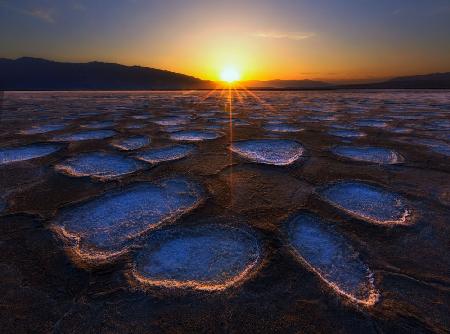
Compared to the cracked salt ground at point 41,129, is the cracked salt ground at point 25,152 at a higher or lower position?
higher

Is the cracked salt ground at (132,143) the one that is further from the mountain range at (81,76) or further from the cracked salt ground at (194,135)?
the mountain range at (81,76)

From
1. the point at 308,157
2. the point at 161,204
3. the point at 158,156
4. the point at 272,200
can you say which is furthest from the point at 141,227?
the point at 308,157

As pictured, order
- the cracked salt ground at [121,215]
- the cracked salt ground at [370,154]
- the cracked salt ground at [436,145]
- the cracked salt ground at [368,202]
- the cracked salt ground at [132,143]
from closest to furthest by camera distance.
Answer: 1. the cracked salt ground at [121,215]
2. the cracked salt ground at [368,202]
3. the cracked salt ground at [370,154]
4. the cracked salt ground at [436,145]
5. the cracked salt ground at [132,143]

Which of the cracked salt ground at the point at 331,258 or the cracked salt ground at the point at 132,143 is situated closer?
the cracked salt ground at the point at 331,258

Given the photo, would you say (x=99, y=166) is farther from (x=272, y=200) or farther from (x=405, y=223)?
(x=405, y=223)

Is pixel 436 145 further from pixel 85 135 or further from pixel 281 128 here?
pixel 85 135

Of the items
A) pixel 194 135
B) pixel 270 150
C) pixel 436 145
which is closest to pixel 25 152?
pixel 194 135

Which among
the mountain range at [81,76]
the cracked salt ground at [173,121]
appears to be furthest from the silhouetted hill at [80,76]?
the cracked salt ground at [173,121]

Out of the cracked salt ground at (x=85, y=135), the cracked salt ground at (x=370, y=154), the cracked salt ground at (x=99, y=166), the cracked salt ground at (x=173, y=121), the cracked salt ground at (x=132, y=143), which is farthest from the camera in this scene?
the cracked salt ground at (x=173, y=121)
